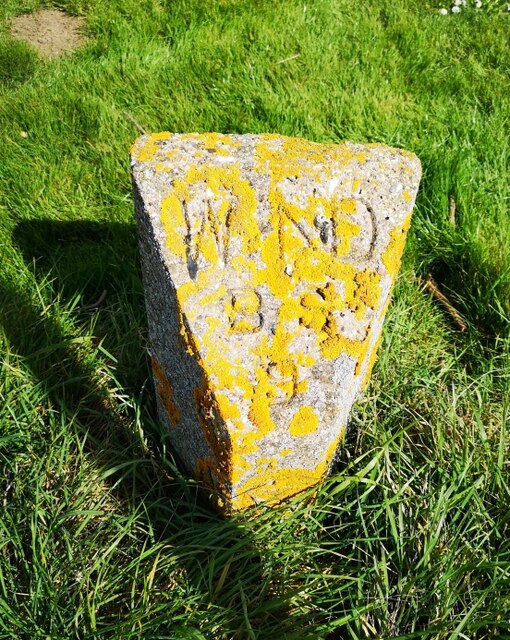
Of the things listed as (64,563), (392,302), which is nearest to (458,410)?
(392,302)

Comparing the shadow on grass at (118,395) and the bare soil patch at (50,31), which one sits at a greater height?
the bare soil patch at (50,31)

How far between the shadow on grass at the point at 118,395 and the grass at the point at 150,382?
0.04 ft

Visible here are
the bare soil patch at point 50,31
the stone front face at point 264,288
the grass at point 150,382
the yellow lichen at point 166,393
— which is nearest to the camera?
the stone front face at point 264,288

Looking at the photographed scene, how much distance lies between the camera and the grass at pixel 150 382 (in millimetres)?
1798

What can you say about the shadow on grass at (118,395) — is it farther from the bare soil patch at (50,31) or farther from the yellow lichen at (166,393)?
the bare soil patch at (50,31)

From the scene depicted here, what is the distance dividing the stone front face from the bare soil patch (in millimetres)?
2653

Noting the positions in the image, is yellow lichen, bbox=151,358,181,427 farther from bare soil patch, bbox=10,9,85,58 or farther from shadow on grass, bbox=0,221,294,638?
bare soil patch, bbox=10,9,85,58

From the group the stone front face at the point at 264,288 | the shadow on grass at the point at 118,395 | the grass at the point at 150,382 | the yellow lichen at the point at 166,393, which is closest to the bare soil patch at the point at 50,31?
the grass at the point at 150,382

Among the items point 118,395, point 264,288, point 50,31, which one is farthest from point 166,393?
point 50,31

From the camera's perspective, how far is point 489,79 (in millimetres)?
3740

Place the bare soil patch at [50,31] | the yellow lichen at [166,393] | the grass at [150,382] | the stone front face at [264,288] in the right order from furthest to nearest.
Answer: the bare soil patch at [50,31] → the yellow lichen at [166,393] → the grass at [150,382] → the stone front face at [264,288]

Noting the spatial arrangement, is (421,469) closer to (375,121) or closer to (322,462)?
(322,462)

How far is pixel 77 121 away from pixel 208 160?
6.10 ft

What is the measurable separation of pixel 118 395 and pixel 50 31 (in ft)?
10.1
